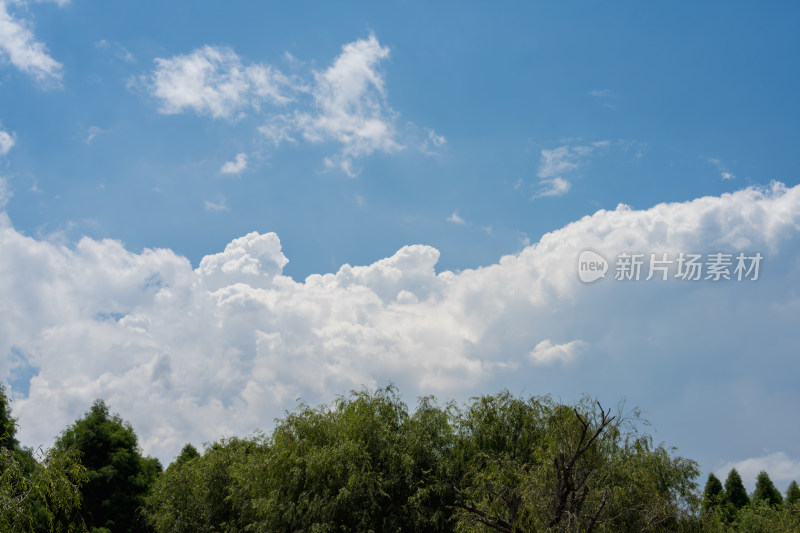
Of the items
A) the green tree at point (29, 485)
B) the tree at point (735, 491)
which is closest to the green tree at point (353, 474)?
the green tree at point (29, 485)

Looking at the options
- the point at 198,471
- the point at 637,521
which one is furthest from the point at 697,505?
the point at 198,471

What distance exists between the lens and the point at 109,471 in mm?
28875

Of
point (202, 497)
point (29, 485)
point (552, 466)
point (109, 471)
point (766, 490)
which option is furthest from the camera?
point (766, 490)

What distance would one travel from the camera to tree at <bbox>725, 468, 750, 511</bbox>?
3553cm

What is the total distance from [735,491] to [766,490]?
5.16 feet

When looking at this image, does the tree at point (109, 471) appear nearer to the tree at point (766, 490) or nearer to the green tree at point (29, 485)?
the green tree at point (29, 485)

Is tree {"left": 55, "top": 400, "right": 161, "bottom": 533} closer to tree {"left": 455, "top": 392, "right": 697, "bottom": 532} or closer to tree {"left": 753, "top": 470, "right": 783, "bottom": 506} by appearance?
tree {"left": 455, "top": 392, "right": 697, "bottom": 532}

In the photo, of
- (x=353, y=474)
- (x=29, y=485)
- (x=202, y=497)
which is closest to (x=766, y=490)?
(x=353, y=474)

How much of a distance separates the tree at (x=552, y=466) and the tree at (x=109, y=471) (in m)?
18.0

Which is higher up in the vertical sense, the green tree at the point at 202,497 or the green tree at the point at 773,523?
the green tree at the point at 773,523

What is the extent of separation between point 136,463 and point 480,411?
62.6 feet

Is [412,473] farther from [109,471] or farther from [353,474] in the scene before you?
[109,471]

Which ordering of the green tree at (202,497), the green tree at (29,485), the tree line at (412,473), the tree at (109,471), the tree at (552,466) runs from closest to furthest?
the green tree at (29,485)
the tree at (552,466)
the tree line at (412,473)
the green tree at (202,497)
the tree at (109,471)

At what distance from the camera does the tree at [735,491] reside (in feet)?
117
